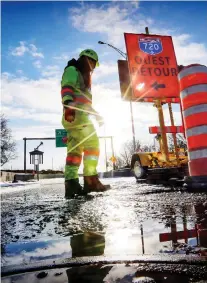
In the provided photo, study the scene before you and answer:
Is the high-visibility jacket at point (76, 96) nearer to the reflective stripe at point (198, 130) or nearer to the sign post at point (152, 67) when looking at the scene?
the reflective stripe at point (198, 130)

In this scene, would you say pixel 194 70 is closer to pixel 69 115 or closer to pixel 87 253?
pixel 69 115

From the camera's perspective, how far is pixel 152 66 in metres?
11.9

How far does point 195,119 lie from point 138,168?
4.40 m

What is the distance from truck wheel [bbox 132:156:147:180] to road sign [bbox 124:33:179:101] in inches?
128

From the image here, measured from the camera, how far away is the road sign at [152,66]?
11.5 meters

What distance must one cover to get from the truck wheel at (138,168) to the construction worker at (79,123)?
12.8 ft

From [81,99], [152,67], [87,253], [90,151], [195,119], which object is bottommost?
[87,253]

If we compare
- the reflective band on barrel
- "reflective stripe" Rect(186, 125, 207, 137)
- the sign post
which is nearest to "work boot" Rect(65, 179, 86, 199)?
the reflective band on barrel

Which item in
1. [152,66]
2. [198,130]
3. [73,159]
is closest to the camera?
[73,159]

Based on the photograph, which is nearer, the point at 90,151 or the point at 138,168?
the point at 90,151

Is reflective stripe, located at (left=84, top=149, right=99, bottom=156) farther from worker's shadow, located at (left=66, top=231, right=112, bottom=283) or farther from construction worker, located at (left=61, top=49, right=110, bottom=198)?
worker's shadow, located at (left=66, top=231, right=112, bottom=283)

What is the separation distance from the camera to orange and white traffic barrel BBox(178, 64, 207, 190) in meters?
4.25

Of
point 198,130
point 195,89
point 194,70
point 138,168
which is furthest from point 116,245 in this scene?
point 138,168

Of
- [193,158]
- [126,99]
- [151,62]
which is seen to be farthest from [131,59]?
[193,158]
